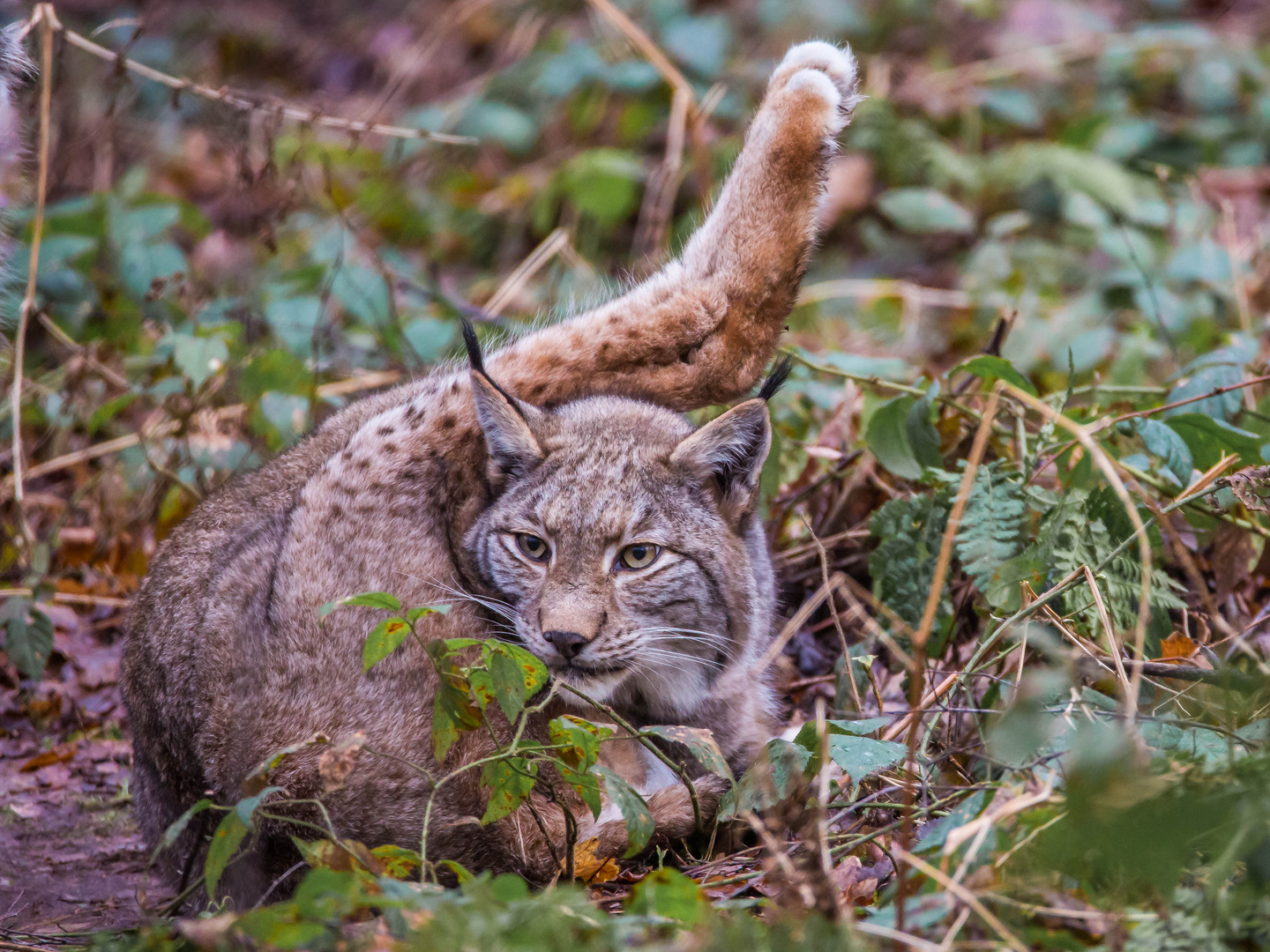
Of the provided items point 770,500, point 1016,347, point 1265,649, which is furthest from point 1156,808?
point 1016,347

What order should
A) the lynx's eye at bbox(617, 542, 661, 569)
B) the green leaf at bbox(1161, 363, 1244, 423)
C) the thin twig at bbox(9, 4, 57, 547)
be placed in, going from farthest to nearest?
the thin twig at bbox(9, 4, 57, 547), the green leaf at bbox(1161, 363, 1244, 423), the lynx's eye at bbox(617, 542, 661, 569)

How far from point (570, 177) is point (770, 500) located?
4995 mm

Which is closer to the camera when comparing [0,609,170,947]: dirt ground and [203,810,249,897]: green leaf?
[203,810,249,897]: green leaf

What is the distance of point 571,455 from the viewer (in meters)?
3.85

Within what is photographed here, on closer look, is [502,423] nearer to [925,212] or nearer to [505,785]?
[505,785]

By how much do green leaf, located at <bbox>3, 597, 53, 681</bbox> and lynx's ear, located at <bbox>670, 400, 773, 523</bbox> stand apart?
247 centimetres

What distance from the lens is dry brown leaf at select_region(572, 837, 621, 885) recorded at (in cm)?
321

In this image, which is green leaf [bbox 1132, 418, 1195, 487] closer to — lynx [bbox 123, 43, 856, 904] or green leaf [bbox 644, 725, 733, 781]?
lynx [bbox 123, 43, 856, 904]

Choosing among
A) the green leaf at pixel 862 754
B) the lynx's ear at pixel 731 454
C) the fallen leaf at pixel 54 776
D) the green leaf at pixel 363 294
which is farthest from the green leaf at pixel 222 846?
the green leaf at pixel 363 294

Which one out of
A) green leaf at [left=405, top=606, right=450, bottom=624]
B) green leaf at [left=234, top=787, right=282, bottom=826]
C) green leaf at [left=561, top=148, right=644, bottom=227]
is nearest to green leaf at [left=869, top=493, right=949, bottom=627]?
green leaf at [left=405, top=606, right=450, bottom=624]

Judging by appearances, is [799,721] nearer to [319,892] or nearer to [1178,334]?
[319,892]

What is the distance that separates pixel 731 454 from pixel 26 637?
2.67m

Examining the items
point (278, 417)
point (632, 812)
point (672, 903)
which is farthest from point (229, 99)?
point (672, 903)

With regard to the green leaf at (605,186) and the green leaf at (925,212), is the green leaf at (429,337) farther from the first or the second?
the green leaf at (925,212)
